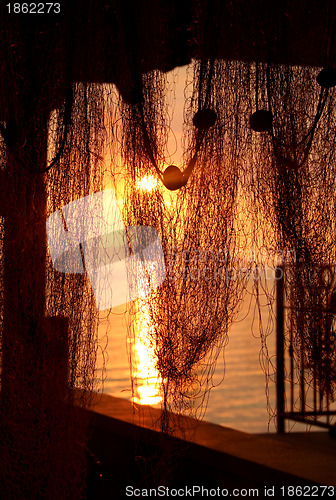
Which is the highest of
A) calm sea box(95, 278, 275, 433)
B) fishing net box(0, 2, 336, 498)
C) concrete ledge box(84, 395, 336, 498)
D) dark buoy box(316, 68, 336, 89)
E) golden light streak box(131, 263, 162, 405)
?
dark buoy box(316, 68, 336, 89)

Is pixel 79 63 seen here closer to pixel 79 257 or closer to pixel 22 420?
pixel 79 257

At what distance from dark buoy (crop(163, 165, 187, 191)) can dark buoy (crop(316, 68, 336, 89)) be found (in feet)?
1.31

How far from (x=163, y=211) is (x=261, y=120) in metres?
0.32

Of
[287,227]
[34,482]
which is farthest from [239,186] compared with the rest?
[34,482]

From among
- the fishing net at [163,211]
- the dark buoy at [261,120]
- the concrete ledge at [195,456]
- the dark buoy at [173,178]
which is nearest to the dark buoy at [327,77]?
the fishing net at [163,211]

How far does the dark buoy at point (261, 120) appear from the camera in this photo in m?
1.41

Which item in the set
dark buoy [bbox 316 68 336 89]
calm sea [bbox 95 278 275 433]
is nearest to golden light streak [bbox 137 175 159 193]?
dark buoy [bbox 316 68 336 89]

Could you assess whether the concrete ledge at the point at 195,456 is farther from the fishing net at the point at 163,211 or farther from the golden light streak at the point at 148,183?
the golden light streak at the point at 148,183

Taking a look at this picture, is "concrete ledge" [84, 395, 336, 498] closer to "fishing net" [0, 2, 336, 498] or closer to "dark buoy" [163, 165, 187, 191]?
"fishing net" [0, 2, 336, 498]

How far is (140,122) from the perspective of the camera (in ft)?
4.83

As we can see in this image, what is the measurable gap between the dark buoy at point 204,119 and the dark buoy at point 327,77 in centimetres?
27

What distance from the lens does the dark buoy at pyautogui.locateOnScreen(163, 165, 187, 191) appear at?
140cm

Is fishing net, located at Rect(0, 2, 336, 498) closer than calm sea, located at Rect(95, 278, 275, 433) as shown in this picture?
Yes

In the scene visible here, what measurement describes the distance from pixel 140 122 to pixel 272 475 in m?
1.09
